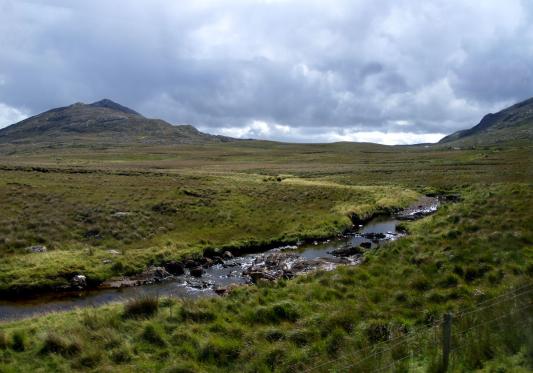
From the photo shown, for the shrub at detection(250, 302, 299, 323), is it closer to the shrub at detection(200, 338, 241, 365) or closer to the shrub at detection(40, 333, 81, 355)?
the shrub at detection(200, 338, 241, 365)

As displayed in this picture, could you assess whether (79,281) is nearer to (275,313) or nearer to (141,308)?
(141,308)

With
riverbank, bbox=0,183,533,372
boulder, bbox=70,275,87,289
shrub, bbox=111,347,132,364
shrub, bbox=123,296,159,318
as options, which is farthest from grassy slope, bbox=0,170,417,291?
shrub, bbox=111,347,132,364

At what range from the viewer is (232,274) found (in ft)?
86.2

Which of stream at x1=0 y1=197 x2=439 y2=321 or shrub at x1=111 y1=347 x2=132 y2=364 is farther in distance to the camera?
stream at x1=0 y1=197 x2=439 y2=321

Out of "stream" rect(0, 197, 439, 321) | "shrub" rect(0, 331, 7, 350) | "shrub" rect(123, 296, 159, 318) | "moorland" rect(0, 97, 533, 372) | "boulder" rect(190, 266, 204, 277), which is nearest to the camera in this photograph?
"moorland" rect(0, 97, 533, 372)

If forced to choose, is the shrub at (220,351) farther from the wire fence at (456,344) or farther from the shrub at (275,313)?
the wire fence at (456,344)

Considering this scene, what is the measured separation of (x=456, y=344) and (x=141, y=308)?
10287mm

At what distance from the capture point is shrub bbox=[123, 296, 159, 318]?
14.6 m

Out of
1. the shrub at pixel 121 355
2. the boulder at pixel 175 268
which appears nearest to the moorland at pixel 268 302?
the shrub at pixel 121 355

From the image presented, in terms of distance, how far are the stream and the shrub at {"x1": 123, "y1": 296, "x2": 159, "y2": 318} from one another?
151 centimetres

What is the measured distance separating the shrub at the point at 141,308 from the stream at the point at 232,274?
1514mm

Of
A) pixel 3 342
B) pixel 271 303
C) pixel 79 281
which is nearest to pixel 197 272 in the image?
pixel 79 281

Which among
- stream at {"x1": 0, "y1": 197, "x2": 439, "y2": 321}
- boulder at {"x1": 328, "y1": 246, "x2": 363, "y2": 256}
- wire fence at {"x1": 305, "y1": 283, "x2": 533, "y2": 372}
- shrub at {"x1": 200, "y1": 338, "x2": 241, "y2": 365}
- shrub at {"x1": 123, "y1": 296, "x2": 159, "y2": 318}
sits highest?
wire fence at {"x1": 305, "y1": 283, "x2": 533, "y2": 372}

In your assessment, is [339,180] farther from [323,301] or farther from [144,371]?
[144,371]
